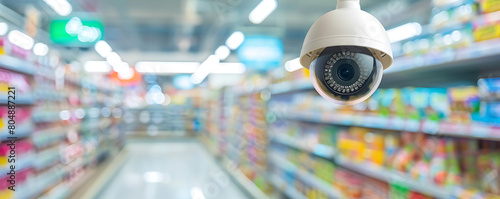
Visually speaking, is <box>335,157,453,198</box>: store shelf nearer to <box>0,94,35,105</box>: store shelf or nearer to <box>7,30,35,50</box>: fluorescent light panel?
<box>0,94,35,105</box>: store shelf

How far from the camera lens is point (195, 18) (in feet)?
32.7

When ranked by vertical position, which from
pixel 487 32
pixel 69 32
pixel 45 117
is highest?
pixel 69 32

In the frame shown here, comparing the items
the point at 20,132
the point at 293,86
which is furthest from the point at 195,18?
the point at 20,132

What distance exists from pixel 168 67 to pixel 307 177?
49.1 ft

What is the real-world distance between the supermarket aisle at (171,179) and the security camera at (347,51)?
16.6ft

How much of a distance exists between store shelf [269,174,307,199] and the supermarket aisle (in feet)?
3.43

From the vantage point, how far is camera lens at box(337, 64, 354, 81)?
104cm

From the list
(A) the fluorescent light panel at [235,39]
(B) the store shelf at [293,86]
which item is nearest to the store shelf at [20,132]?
(B) the store shelf at [293,86]

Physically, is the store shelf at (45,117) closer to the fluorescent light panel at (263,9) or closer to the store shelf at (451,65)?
the fluorescent light panel at (263,9)

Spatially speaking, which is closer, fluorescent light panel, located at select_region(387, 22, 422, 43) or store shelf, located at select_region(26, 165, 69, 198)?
store shelf, located at select_region(26, 165, 69, 198)

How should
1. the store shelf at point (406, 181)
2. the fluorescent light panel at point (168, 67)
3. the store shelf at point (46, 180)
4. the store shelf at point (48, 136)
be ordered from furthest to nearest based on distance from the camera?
the fluorescent light panel at point (168, 67) → the store shelf at point (48, 136) → the store shelf at point (46, 180) → the store shelf at point (406, 181)

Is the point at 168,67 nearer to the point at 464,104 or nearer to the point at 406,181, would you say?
the point at 406,181

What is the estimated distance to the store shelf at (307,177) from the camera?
3219 millimetres

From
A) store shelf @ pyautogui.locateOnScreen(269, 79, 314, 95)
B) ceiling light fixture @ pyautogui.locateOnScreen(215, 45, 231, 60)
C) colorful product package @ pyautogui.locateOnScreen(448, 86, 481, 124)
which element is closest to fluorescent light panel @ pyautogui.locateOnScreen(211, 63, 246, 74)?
ceiling light fixture @ pyautogui.locateOnScreen(215, 45, 231, 60)
